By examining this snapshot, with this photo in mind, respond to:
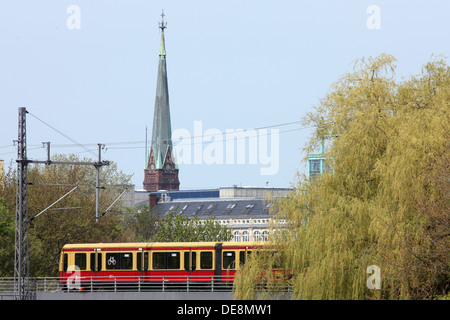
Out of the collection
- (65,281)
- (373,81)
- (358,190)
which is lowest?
(65,281)

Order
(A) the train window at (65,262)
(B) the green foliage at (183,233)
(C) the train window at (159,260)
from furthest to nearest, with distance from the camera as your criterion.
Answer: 1. (B) the green foliage at (183,233)
2. (A) the train window at (65,262)
3. (C) the train window at (159,260)

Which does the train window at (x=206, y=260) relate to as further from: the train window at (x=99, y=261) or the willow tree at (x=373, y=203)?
the willow tree at (x=373, y=203)

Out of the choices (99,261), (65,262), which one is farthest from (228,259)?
(65,262)

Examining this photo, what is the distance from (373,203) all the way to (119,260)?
21740mm

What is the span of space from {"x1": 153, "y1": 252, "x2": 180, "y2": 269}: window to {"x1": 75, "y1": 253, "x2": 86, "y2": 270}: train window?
13.7 ft

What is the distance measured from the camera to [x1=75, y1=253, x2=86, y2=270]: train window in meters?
51.4

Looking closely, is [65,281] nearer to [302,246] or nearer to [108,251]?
[108,251]

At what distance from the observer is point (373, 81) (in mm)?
38062

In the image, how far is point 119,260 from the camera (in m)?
51.0

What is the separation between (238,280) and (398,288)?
7993mm

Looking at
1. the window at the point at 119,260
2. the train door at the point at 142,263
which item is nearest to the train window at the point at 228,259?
the train door at the point at 142,263

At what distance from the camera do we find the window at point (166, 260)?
5003 centimetres

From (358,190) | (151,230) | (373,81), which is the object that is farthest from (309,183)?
(151,230)

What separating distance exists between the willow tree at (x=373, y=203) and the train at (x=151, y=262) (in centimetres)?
1227
